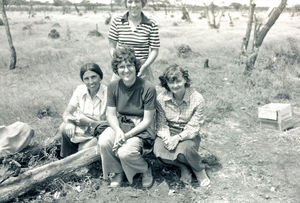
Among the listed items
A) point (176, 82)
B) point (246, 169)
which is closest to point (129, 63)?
point (176, 82)

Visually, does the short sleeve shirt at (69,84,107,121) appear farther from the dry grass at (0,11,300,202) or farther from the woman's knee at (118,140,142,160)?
the dry grass at (0,11,300,202)

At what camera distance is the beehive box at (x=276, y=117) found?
16.0 feet

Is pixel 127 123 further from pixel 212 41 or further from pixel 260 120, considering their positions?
pixel 212 41

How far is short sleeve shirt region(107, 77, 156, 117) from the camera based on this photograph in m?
3.29

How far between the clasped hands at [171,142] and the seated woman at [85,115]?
809mm

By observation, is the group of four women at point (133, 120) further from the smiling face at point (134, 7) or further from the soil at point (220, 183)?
the smiling face at point (134, 7)

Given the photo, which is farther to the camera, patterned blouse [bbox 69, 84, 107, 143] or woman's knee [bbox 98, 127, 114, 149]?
patterned blouse [bbox 69, 84, 107, 143]

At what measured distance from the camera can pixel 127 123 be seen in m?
3.41

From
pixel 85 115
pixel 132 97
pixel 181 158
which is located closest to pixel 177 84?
pixel 132 97

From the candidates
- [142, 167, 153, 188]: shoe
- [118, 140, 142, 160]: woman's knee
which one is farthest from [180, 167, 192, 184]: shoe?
[118, 140, 142, 160]: woman's knee

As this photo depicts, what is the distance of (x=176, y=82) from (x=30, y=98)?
14.0ft

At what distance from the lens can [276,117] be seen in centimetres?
488

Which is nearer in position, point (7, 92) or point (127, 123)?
point (127, 123)

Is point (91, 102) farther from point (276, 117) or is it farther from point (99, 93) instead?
point (276, 117)
